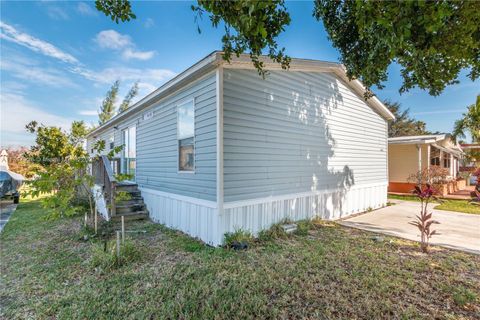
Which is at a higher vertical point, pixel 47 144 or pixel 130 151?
pixel 47 144

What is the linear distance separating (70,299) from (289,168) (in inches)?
193

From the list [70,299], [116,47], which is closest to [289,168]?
[70,299]

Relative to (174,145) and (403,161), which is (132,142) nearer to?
(174,145)

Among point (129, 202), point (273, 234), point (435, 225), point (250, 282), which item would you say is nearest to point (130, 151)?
point (129, 202)

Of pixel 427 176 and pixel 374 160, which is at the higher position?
pixel 374 160

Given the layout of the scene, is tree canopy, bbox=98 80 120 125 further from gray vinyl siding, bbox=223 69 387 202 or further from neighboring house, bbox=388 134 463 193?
neighboring house, bbox=388 134 463 193

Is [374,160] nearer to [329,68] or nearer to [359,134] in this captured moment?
[359,134]

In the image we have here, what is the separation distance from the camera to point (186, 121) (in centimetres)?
608

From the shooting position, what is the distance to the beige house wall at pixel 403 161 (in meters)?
13.6

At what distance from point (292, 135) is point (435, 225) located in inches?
180

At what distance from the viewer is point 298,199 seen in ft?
21.2

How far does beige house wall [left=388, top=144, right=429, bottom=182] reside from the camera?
13580 millimetres

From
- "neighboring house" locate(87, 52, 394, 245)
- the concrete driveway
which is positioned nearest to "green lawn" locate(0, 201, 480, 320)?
the concrete driveway

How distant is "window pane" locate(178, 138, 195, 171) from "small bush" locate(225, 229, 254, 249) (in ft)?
6.19
